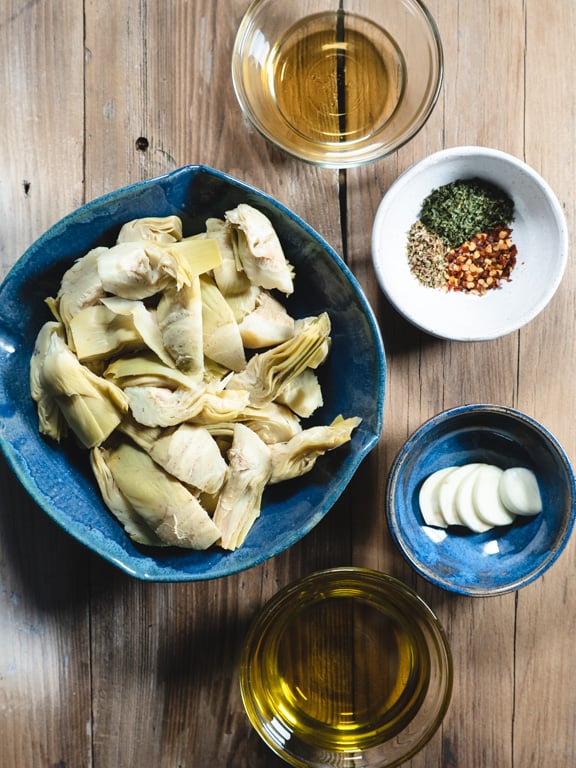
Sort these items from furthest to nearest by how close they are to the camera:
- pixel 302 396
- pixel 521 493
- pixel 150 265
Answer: pixel 521 493, pixel 302 396, pixel 150 265

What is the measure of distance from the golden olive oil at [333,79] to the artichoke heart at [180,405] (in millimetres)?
464

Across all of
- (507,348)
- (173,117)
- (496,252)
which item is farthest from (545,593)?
(173,117)

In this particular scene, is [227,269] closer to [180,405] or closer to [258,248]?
[258,248]

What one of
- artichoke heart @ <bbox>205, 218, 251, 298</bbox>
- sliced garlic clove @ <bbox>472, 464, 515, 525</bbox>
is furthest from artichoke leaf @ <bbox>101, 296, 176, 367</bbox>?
sliced garlic clove @ <bbox>472, 464, 515, 525</bbox>

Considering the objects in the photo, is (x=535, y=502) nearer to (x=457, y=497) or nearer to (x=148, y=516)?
(x=457, y=497)

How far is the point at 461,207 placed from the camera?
117 centimetres

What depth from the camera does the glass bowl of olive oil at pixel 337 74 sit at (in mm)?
1170

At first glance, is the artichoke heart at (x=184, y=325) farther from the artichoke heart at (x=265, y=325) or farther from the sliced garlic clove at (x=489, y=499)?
the sliced garlic clove at (x=489, y=499)

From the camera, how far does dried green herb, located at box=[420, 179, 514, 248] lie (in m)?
1.17

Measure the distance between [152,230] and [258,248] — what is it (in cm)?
14

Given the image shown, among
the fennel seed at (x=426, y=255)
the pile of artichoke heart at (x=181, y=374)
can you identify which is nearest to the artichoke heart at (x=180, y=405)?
the pile of artichoke heart at (x=181, y=374)

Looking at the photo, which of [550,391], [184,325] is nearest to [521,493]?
[550,391]

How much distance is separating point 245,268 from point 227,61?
396mm

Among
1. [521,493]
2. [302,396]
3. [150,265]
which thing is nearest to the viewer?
[150,265]
